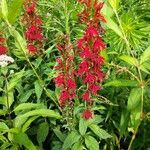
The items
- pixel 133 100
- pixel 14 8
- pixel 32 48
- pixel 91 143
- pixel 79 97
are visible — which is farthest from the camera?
pixel 32 48

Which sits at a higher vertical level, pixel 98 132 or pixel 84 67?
pixel 84 67

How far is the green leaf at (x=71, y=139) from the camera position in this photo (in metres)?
2.85

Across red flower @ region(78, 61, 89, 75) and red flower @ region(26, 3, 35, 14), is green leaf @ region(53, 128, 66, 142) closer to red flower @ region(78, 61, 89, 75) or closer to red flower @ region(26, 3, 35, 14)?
red flower @ region(78, 61, 89, 75)

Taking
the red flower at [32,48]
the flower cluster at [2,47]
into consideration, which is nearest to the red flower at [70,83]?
the red flower at [32,48]

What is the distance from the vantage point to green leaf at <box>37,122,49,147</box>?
3174mm

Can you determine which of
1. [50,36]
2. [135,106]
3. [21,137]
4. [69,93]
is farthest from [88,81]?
[50,36]

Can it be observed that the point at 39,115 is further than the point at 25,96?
No

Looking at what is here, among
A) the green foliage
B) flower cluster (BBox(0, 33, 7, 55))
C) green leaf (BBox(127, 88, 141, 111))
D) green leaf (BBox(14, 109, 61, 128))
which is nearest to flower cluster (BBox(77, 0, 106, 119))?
the green foliage

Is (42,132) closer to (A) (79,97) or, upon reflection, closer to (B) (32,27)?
(A) (79,97)

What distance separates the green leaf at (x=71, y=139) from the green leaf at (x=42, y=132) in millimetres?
333

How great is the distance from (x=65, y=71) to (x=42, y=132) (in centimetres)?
78

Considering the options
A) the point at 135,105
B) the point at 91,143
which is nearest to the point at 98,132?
the point at 91,143

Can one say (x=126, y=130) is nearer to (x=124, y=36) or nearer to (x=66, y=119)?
(x=66, y=119)

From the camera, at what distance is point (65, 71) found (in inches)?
103
